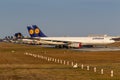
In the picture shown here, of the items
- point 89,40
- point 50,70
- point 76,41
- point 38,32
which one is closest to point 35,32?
point 38,32

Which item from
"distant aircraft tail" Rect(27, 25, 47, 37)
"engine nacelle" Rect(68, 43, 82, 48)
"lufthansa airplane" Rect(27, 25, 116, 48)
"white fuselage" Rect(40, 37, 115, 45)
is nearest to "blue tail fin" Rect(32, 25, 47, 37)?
"distant aircraft tail" Rect(27, 25, 47, 37)

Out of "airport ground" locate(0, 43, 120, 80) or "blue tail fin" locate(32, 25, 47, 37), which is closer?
"airport ground" locate(0, 43, 120, 80)

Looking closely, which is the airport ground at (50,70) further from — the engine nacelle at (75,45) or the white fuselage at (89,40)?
the white fuselage at (89,40)

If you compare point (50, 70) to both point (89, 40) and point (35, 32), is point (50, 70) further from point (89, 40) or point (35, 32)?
point (35, 32)

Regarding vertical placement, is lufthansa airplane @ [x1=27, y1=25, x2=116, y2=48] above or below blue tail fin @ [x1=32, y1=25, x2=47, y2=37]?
below

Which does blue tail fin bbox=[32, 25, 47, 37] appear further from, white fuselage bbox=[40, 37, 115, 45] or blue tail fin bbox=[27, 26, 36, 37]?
white fuselage bbox=[40, 37, 115, 45]

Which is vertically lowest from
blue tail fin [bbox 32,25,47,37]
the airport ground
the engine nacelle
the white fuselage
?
the engine nacelle

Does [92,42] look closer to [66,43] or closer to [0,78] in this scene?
[66,43]

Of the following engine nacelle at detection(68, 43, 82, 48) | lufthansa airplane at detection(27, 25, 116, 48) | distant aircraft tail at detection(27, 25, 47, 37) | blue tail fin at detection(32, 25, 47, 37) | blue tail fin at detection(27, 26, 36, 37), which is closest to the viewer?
engine nacelle at detection(68, 43, 82, 48)

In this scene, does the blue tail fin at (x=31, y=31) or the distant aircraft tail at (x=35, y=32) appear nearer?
the distant aircraft tail at (x=35, y=32)

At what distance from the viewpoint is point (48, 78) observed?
1344 inches

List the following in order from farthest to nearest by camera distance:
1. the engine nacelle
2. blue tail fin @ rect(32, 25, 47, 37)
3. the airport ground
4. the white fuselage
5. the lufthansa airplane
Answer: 1. blue tail fin @ rect(32, 25, 47, 37)
2. the white fuselage
3. the lufthansa airplane
4. the engine nacelle
5. the airport ground

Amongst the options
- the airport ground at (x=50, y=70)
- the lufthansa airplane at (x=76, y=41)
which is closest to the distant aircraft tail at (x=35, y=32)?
the lufthansa airplane at (x=76, y=41)

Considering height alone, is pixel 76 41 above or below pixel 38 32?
below
